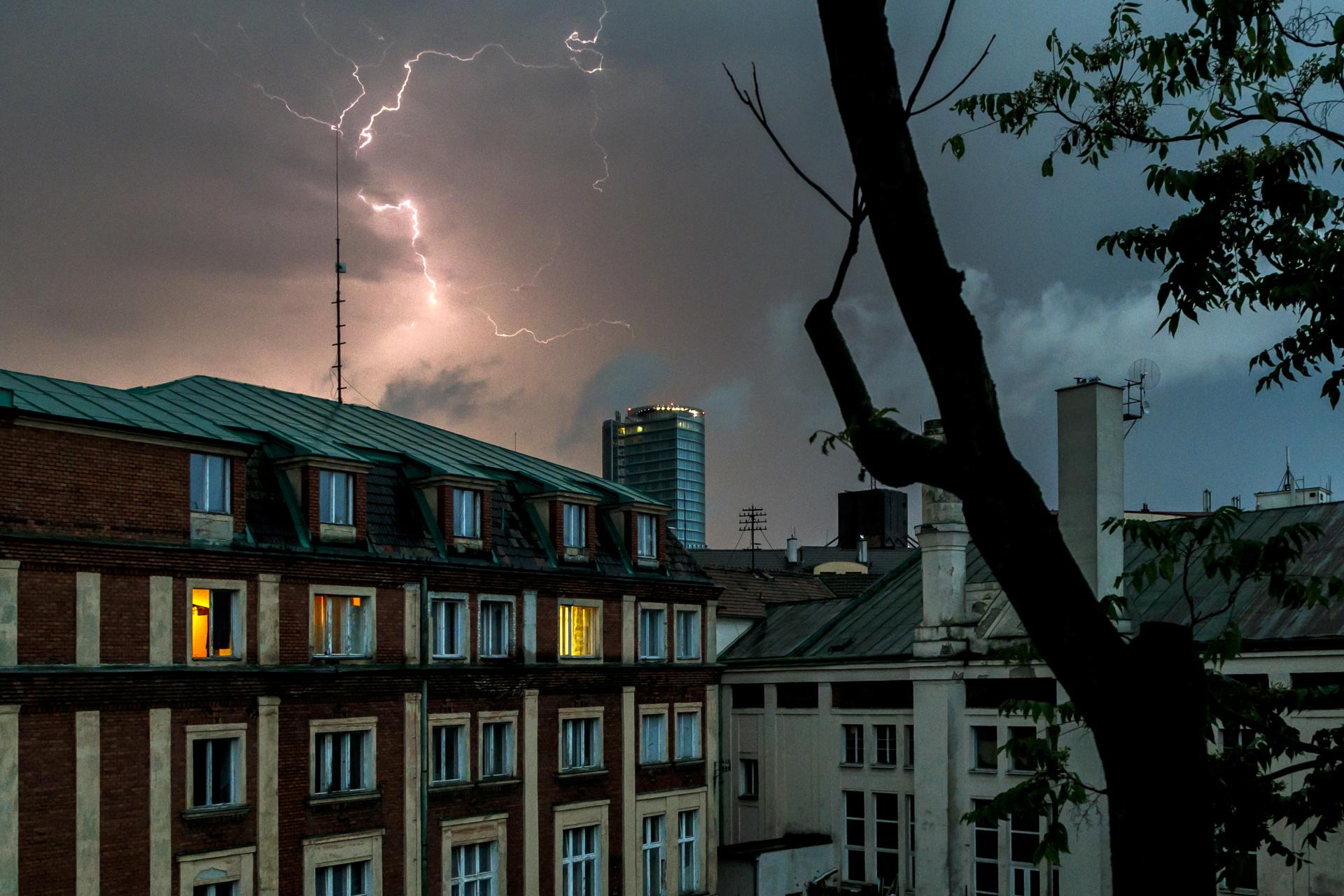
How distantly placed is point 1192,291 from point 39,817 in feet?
92.2

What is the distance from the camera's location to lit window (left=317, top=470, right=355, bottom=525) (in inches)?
1540

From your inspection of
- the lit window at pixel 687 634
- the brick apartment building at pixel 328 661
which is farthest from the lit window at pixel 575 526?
the lit window at pixel 687 634

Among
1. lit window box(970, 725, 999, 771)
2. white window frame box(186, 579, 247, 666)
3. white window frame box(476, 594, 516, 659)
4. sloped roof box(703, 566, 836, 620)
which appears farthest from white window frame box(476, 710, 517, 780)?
lit window box(970, 725, 999, 771)

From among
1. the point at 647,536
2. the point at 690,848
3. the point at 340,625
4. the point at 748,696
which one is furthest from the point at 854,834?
the point at 340,625

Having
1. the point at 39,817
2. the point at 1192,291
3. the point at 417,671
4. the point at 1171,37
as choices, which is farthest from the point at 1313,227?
the point at 417,671

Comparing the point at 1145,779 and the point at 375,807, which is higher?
the point at 1145,779

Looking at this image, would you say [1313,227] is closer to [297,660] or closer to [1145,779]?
[1145,779]

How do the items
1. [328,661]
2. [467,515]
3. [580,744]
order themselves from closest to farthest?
[328,661], [467,515], [580,744]

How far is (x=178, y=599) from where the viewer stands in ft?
115

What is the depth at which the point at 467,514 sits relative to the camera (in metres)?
43.2

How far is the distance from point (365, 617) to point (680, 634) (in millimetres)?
13904

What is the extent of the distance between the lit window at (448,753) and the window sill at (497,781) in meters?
0.62

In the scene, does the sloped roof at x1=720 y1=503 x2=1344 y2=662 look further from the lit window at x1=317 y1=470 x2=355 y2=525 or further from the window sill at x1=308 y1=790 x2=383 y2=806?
Answer: the lit window at x1=317 y1=470 x2=355 y2=525

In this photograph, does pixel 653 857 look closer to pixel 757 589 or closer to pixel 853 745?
pixel 853 745
